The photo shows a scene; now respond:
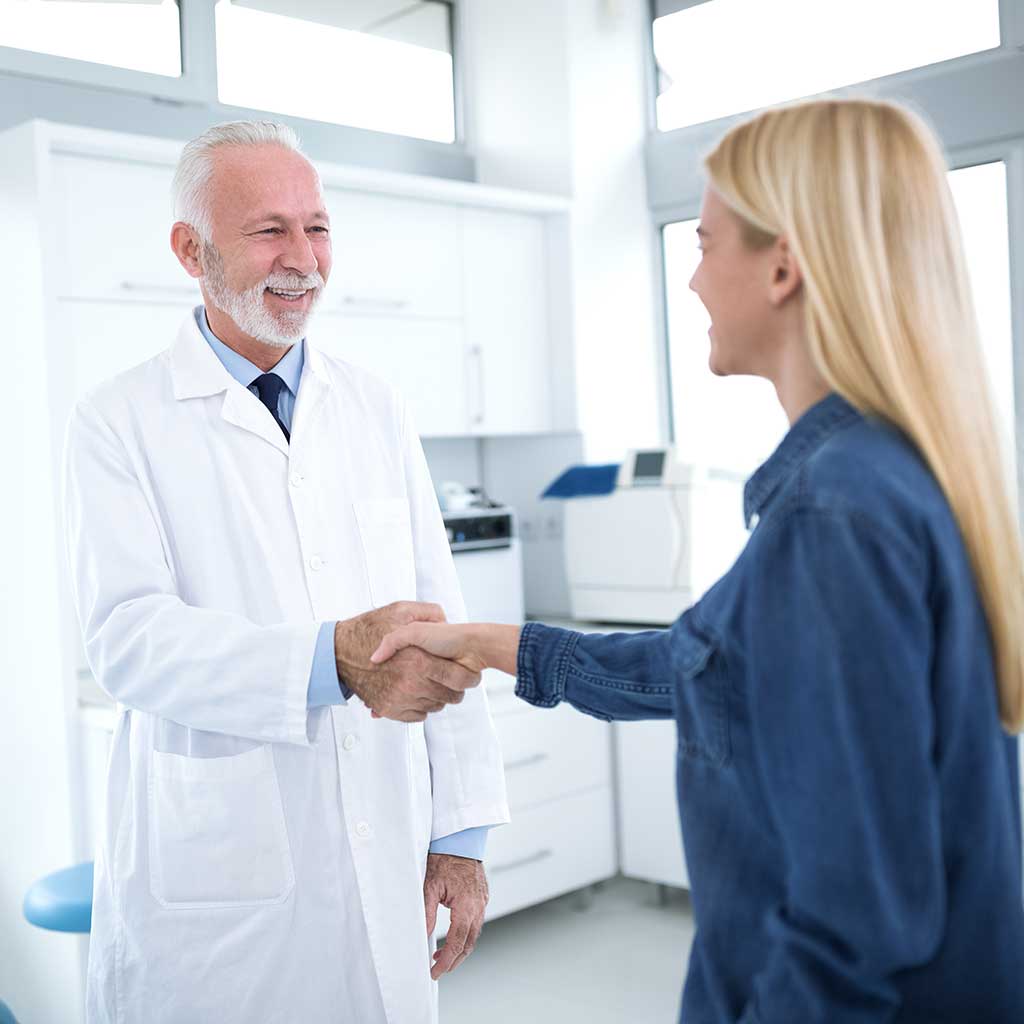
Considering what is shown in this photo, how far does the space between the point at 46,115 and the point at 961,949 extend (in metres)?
3.01

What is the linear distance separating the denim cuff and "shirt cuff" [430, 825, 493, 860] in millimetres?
499

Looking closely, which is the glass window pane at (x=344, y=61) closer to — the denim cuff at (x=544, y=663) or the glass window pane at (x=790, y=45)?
the glass window pane at (x=790, y=45)

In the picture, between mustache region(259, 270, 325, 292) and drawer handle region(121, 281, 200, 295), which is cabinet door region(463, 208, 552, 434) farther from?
mustache region(259, 270, 325, 292)

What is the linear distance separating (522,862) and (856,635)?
2.59 m

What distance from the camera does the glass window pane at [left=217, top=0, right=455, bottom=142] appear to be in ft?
11.7

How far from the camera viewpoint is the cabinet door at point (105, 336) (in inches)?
107

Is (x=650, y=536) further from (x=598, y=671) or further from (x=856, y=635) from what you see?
(x=856, y=635)

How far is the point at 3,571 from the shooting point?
9.16 ft

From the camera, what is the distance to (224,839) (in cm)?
149

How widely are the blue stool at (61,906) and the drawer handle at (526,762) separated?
1281 mm

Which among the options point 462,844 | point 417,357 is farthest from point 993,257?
point 462,844

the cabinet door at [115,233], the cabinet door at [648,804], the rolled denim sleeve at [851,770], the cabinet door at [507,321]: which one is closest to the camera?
the rolled denim sleeve at [851,770]

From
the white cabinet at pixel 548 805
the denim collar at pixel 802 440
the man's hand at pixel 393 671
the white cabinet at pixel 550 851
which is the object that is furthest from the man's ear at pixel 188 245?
the white cabinet at pixel 550 851

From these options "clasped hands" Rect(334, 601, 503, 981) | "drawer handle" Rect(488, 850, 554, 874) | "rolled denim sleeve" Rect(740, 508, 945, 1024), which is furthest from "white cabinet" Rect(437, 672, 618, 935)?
"rolled denim sleeve" Rect(740, 508, 945, 1024)
